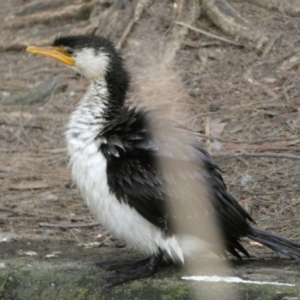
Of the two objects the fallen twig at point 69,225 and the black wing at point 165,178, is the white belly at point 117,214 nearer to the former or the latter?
the black wing at point 165,178

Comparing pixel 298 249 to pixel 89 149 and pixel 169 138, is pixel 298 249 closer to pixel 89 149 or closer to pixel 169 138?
pixel 169 138

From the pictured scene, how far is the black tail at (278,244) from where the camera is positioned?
444cm

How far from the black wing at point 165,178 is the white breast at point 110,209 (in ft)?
0.17

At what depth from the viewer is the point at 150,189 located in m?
4.24

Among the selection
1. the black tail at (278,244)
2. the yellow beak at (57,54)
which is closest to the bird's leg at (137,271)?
the black tail at (278,244)

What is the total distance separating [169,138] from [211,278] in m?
0.86

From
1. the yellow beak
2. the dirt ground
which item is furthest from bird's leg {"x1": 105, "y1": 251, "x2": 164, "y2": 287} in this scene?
the yellow beak

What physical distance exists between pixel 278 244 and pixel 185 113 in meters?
3.09

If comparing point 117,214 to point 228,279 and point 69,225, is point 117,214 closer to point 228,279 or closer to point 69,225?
point 228,279

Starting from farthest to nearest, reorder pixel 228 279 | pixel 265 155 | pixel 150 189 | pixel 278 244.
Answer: pixel 265 155 → pixel 278 244 → pixel 150 189 → pixel 228 279

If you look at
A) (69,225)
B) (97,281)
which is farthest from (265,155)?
(97,281)

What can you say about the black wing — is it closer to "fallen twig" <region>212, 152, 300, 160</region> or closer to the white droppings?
the white droppings

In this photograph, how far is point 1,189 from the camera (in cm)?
662

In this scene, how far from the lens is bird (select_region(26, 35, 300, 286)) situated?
14.0 ft
